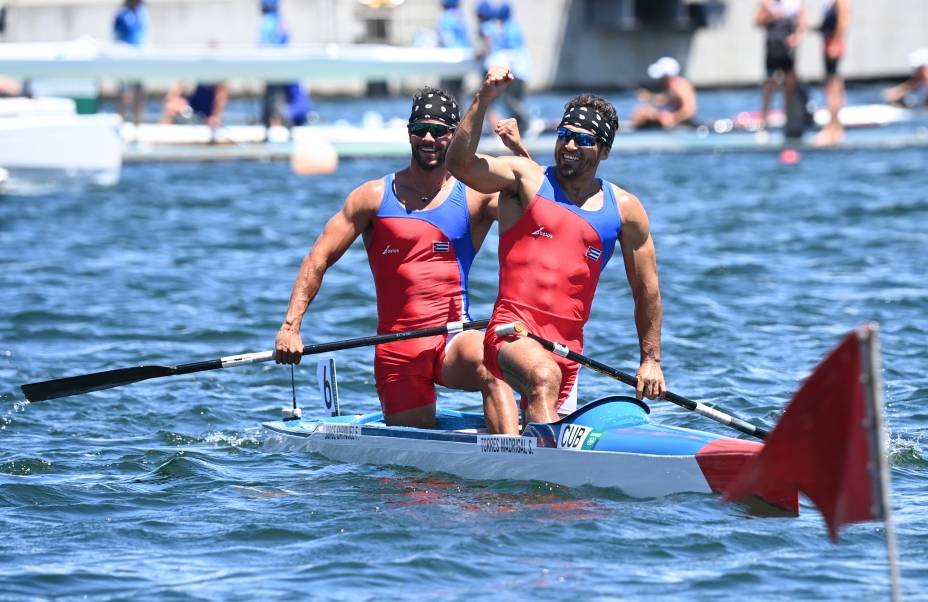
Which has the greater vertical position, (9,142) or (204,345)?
(9,142)

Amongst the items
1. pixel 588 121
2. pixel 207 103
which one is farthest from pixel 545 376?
pixel 207 103

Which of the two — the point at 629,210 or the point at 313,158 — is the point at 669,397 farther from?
the point at 313,158

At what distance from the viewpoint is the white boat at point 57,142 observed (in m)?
19.1

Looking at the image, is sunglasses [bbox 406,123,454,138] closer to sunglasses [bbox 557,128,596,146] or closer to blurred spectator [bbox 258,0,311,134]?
sunglasses [bbox 557,128,596,146]

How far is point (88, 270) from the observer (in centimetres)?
1516

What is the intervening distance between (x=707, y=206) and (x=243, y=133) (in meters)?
9.53

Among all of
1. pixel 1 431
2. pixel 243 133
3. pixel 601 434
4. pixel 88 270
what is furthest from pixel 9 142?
pixel 601 434

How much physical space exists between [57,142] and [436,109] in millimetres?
12763

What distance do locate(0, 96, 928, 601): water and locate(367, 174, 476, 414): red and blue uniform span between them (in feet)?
1.74

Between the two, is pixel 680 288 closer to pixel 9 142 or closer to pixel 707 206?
pixel 707 206

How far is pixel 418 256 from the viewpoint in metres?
8.09

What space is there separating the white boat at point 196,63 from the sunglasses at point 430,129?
1506 cm

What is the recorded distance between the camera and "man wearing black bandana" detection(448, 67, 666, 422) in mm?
7469

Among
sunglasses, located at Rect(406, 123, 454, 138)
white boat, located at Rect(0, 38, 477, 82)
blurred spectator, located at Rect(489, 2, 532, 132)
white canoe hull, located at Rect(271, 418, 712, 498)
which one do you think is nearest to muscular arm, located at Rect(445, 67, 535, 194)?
sunglasses, located at Rect(406, 123, 454, 138)
